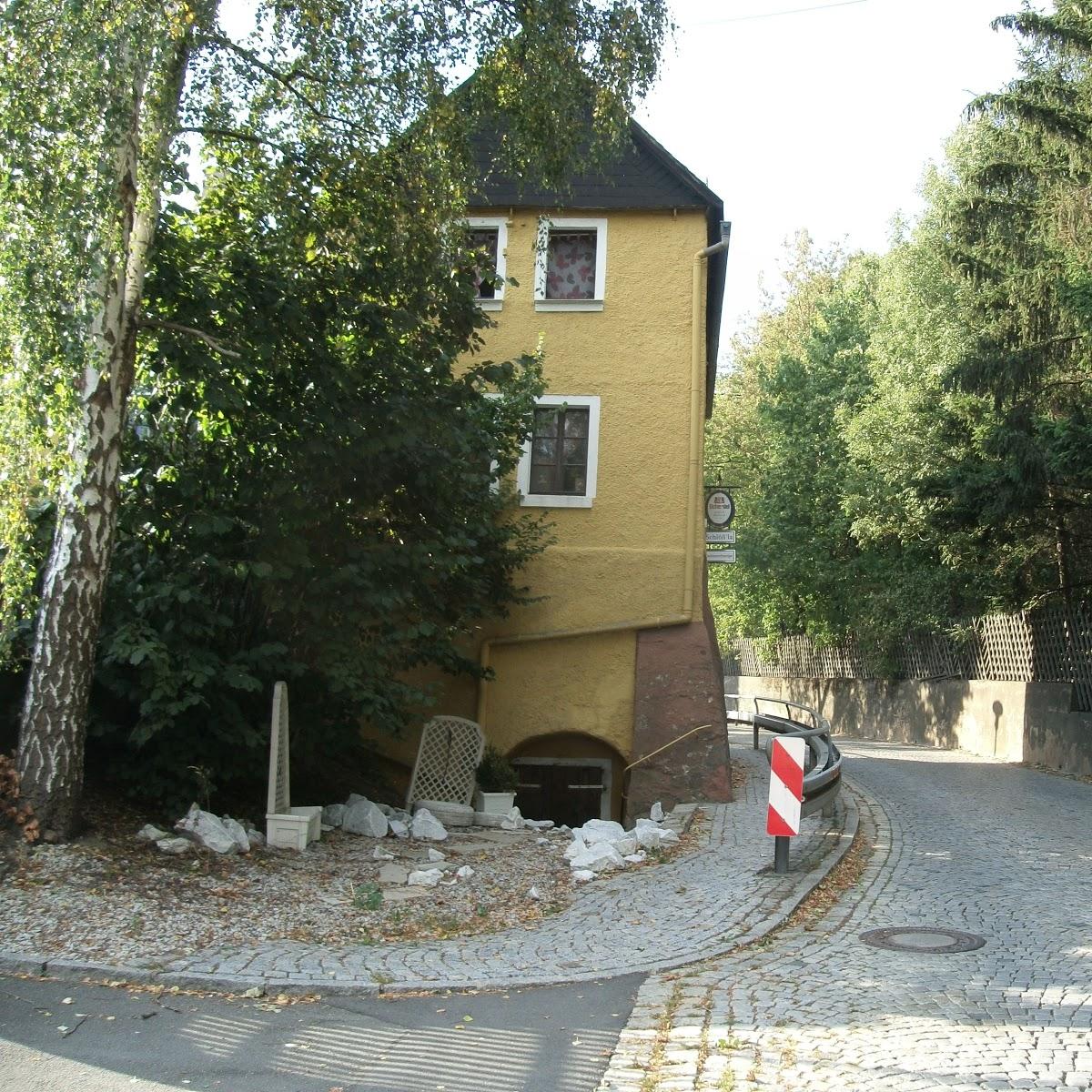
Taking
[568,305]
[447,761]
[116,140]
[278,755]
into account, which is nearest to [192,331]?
[116,140]

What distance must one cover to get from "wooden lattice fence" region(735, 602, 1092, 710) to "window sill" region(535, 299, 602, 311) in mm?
9687

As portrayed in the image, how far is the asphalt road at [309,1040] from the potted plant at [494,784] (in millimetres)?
7283

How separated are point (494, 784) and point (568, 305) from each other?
6.72 metres

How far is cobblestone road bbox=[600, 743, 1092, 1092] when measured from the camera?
5176mm

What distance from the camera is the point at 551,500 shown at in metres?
16.6

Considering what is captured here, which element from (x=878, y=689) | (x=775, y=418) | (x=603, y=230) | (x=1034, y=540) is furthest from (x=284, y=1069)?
(x=775, y=418)

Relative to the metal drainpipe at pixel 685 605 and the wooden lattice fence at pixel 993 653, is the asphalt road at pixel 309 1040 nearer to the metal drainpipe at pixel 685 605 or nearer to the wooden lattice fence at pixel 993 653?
the metal drainpipe at pixel 685 605

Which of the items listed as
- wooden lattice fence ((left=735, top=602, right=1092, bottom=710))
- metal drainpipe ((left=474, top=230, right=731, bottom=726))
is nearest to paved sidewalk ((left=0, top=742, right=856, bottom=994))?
metal drainpipe ((left=474, top=230, right=731, bottom=726))

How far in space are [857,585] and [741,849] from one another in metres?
22.9

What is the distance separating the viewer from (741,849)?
11.4 m

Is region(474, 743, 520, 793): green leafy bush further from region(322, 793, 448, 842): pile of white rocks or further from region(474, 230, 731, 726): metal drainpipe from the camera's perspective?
region(322, 793, 448, 842): pile of white rocks

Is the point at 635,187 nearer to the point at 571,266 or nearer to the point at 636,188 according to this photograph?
the point at 636,188

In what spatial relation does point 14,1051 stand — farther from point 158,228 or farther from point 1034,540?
point 1034,540

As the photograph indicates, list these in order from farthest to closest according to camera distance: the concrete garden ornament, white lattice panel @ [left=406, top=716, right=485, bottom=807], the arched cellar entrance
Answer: the arched cellar entrance → white lattice panel @ [left=406, top=716, right=485, bottom=807] → the concrete garden ornament
